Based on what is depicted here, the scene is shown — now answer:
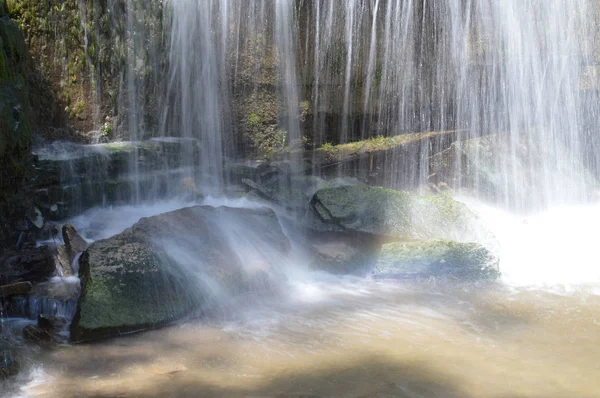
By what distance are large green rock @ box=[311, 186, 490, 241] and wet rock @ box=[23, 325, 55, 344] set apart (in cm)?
336

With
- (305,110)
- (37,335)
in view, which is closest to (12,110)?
(37,335)

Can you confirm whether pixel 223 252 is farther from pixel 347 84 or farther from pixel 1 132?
pixel 347 84

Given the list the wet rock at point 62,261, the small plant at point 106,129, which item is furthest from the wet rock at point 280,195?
the wet rock at point 62,261

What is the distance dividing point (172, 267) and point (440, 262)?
250 centimetres

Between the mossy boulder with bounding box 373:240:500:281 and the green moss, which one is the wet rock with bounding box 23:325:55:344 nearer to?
the mossy boulder with bounding box 373:240:500:281

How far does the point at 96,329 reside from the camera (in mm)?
4234

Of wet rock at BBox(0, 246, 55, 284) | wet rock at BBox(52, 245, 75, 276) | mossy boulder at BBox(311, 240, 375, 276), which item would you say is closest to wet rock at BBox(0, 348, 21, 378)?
wet rock at BBox(0, 246, 55, 284)

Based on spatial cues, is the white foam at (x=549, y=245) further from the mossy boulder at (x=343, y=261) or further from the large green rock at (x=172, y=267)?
the large green rock at (x=172, y=267)

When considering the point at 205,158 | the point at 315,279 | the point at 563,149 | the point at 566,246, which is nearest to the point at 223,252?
the point at 315,279

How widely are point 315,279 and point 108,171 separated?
266 centimetres

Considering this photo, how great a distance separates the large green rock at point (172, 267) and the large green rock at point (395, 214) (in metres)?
0.91

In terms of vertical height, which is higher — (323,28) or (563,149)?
(323,28)

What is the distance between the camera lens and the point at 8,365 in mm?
3646

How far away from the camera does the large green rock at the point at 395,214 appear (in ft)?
22.0
